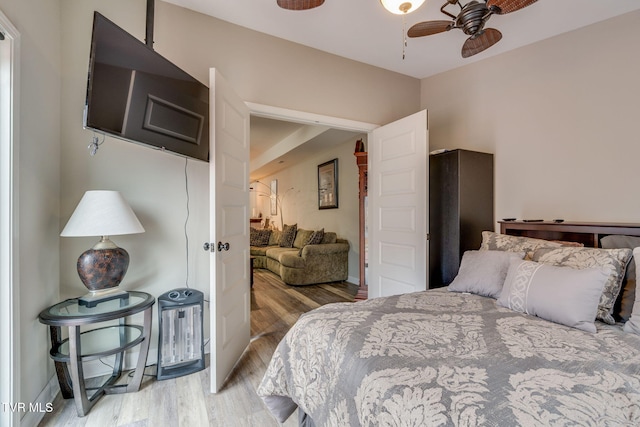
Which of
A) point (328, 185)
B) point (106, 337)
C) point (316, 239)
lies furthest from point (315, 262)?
point (106, 337)

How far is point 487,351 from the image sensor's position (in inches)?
42.2

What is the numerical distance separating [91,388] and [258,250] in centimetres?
436

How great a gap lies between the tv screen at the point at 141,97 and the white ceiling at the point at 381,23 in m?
0.84

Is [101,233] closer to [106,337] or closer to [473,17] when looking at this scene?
[106,337]

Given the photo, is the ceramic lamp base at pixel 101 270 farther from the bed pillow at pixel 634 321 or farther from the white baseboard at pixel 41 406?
the bed pillow at pixel 634 321

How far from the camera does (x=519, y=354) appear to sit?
3.44 ft

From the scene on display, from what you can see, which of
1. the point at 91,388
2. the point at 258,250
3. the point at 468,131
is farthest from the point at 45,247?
the point at 258,250

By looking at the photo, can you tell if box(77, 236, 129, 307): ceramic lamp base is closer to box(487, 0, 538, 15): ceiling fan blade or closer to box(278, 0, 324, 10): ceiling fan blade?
box(278, 0, 324, 10): ceiling fan blade

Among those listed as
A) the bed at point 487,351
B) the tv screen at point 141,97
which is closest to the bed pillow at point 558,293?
the bed at point 487,351

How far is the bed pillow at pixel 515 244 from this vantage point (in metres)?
1.87

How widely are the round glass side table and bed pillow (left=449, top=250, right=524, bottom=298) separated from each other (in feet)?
6.72

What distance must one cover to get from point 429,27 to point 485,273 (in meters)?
1.59

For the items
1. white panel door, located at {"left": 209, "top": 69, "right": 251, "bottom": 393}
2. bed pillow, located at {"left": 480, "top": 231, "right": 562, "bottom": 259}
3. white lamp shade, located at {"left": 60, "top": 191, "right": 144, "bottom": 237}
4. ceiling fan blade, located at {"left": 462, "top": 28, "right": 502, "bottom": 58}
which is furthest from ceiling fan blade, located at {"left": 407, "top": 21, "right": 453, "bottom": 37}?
white lamp shade, located at {"left": 60, "top": 191, "right": 144, "bottom": 237}

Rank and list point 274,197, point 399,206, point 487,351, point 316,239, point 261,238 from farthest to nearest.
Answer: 1. point 274,197
2. point 261,238
3. point 316,239
4. point 399,206
5. point 487,351
